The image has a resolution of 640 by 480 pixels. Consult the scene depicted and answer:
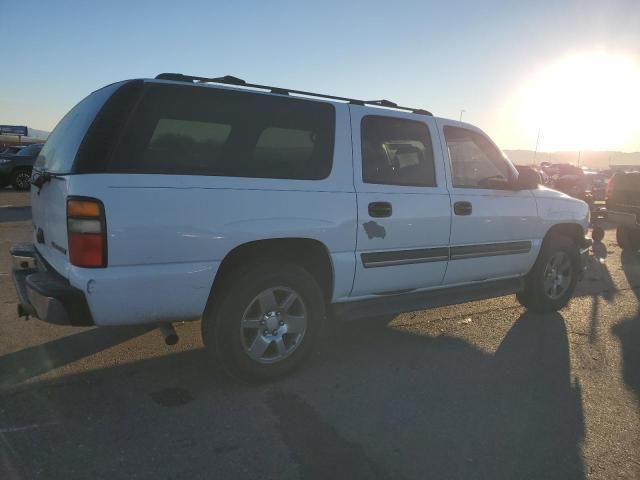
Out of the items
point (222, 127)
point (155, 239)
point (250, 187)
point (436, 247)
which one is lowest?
point (436, 247)

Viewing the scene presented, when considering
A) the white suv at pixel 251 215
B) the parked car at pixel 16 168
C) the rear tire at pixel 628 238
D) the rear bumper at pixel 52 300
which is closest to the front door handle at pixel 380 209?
the white suv at pixel 251 215

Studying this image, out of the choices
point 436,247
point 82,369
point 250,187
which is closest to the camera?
point 250,187

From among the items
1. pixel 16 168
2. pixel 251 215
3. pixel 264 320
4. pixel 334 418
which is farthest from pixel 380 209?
pixel 16 168

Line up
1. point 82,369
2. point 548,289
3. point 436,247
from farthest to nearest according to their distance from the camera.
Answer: point 548,289 < point 436,247 < point 82,369

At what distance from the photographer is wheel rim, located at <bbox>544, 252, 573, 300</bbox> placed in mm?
5527

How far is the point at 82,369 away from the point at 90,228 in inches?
55.3

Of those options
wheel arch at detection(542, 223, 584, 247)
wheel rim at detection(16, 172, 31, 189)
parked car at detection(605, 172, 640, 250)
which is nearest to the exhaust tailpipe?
wheel arch at detection(542, 223, 584, 247)

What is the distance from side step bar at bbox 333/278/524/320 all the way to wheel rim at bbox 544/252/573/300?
0.48 m

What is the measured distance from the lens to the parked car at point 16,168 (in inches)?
696

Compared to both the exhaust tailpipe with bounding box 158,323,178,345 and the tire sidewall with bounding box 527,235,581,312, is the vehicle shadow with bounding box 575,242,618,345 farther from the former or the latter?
the exhaust tailpipe with bounding box 158,323,178,345

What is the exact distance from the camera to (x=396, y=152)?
4199mm

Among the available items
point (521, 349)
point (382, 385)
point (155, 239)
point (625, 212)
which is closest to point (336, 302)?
point (382, 385)

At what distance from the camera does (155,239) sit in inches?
116

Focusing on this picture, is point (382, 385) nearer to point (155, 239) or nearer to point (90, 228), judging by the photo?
point (155, 239)
